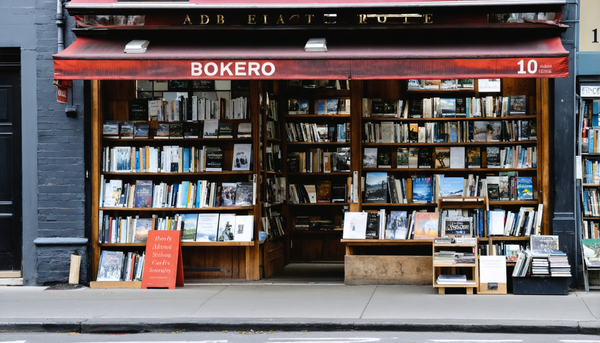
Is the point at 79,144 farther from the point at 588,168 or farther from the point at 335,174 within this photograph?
the point at 588,168

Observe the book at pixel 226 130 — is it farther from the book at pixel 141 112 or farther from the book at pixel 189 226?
the book at pixel 189 226

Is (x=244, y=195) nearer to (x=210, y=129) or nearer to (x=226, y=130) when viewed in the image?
(x=226, y=130)

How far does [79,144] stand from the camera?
10.6 m

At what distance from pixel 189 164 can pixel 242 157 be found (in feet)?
2.80

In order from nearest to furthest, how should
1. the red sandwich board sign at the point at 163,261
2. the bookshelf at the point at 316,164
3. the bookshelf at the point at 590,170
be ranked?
the bookshelf at the point at 590,170
the red sandwich board sign at the point at 163,261
the bookshelf at the point at 316,164

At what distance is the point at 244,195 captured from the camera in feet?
35.4

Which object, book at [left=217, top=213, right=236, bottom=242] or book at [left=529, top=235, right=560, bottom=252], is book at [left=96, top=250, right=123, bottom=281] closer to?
book at [left=217, top=213, right=236, bottom=242]

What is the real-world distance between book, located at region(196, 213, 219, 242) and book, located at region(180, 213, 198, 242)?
6 cm

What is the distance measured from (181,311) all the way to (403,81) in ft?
16.9

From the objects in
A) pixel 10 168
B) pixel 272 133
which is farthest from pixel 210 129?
pixel 10 168

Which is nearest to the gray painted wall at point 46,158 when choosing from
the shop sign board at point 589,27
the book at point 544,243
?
the book at point 544,243

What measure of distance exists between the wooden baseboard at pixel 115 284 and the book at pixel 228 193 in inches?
70.9

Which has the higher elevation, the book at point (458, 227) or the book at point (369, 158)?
the book at point (369, 158)

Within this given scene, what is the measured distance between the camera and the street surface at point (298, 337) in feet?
23.5
